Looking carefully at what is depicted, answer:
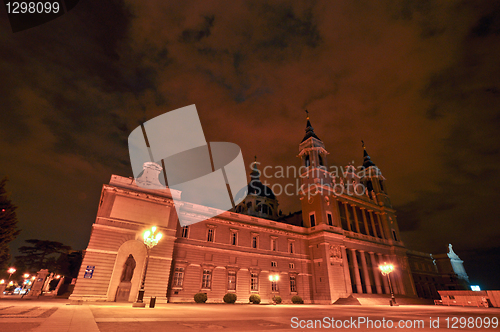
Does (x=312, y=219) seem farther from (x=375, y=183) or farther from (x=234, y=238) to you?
(x=375, y=183)

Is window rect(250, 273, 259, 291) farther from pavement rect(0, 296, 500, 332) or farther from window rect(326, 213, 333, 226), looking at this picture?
pavement rect(0, 296, 500, 332)

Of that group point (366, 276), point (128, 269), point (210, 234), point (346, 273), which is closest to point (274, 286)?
point (210, 234)

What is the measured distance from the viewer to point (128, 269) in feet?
68.5

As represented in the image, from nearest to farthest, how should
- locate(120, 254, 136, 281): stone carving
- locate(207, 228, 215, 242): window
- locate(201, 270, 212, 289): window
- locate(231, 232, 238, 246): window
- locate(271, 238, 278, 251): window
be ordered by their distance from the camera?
locate(120, 254, 136, 281): stone carving
locate(201, 270, 212, 289): window
locate(207, 228, 215, 242): window
locate(231, 232, 238, 246): window
locate(271, 238, 278, 251): window

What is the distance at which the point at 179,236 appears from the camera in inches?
1087

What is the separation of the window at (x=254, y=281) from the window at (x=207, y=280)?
5623 mm

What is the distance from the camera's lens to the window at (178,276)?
25597mm

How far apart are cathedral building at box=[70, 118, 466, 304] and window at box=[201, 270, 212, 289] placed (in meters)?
0.11

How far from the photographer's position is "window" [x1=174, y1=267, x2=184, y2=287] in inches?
1008

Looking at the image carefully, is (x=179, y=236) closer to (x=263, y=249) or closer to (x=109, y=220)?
(x=109, y=220)

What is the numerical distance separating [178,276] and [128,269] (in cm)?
656

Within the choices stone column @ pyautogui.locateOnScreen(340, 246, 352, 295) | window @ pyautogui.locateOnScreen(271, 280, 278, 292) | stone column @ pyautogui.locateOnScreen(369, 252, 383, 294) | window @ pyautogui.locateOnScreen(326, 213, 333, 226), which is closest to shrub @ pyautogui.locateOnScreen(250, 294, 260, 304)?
window @ pyautogui.locateOnScreen(271, 280, 278, 292)

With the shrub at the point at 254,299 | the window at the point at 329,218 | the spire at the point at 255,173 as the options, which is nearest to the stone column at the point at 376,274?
the window at the point at 329,218

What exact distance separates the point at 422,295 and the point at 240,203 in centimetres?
4484
